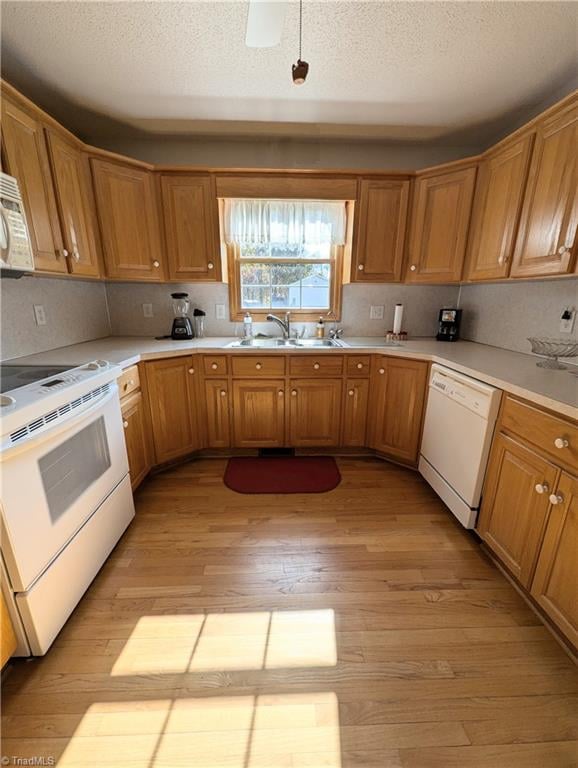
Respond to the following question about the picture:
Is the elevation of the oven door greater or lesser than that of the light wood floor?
greater

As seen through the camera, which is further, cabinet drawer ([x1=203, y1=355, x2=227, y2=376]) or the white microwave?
cabinet drawer ([x1=203, y1=355, x2=227, y2=376])

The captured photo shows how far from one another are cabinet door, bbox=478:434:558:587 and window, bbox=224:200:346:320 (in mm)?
1828

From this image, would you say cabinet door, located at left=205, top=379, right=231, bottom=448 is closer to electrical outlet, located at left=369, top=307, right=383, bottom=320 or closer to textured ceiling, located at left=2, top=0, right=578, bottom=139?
electrical outlet, located at left=369, top=307, right=383, bottom=320

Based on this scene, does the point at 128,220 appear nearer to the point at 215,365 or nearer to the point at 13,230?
the point at 13,230

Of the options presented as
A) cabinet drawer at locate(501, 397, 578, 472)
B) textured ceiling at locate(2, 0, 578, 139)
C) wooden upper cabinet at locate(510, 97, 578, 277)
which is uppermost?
textured ceiling at locate(2, 0, 578, 139)

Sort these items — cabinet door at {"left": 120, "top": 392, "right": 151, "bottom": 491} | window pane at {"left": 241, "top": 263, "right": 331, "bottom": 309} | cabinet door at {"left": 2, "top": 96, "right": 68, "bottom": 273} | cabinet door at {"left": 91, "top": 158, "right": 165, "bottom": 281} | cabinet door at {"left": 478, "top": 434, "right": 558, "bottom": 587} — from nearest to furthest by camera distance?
cabinet door at {"left": 478, "top": 434, "right": 558, "bottom": 587}, cabinet door at {"left": 2, "top": 96, "right": 68, "bottom": 273}, cabinet door at {"left": 120, "top": 392, "right": 151, "bottom": 491}, cabinet door at {"left": 91, "top": 158, "right": 165, "bottom": 281}, window pane at {"left": 241, "top": 263, "right": 331, "bottom": 309}

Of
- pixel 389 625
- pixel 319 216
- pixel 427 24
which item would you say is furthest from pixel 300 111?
pixel 389 625

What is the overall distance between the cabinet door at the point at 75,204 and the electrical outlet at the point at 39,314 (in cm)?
33

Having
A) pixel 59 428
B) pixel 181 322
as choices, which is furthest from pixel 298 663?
pixel 181 322

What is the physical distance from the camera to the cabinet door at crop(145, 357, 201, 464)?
85.4 inches

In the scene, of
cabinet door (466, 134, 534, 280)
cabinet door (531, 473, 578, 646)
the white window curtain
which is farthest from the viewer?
the white window curtain

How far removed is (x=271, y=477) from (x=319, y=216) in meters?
2.11

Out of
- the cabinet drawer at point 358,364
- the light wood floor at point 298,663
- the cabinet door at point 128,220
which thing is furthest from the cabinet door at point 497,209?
the cabinet door at point 128,220

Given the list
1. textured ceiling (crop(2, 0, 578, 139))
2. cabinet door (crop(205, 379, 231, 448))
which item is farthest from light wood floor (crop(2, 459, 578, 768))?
textured ceiling (crop(2, 0, 578, 139))
